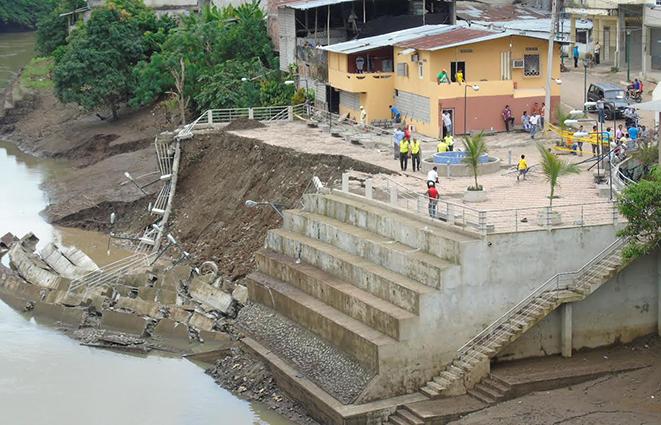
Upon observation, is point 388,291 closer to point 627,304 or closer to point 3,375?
point 627,304

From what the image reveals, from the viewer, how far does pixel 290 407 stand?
3784 cm

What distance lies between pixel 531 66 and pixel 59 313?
743 inches

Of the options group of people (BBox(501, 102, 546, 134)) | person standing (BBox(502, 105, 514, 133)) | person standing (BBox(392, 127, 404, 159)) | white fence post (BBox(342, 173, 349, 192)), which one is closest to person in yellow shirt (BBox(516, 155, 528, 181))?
white fence post (BBox(342, 173, 349, 192))

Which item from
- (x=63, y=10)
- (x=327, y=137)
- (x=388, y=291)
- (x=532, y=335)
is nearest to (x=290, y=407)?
(x=388, y=291)

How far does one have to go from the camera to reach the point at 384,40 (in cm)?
5822

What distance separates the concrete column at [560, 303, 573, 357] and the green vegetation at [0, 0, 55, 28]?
9144 cm

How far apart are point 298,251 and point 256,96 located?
22.4 metres

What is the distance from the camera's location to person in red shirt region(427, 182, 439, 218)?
38.6m

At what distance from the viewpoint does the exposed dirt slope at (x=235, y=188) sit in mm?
49188

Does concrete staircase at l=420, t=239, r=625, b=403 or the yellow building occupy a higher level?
the yellow building

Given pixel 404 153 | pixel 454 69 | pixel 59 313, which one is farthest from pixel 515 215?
pixel 454 69

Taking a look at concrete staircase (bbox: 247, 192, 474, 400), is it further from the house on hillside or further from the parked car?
the house on hillside

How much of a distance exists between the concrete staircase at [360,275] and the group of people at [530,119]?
10.7 metres

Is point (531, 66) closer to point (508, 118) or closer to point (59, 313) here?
point (508, 118)
